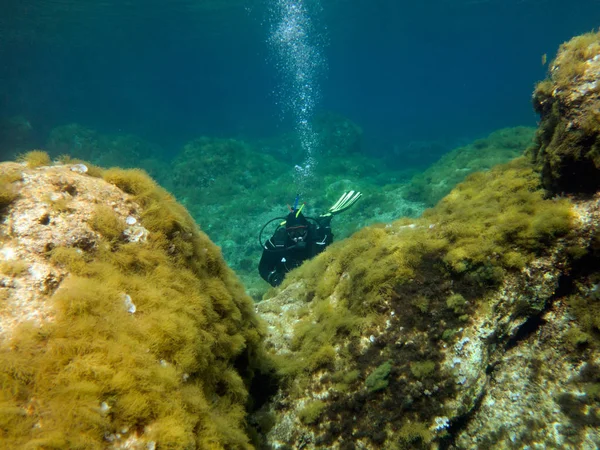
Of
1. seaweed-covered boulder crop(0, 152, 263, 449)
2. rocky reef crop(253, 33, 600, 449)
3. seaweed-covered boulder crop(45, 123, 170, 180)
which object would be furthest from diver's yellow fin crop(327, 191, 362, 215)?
seaweed-covered boulder crop(45, 123, 170, 180)

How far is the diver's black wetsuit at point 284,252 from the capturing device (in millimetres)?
7258

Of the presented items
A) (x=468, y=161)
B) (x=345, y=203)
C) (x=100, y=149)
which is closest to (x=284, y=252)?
(x=345, y=203)

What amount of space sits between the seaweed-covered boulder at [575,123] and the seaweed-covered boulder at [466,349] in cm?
29

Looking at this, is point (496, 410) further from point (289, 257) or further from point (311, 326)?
point (289, 257)

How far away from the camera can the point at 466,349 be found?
113 inches

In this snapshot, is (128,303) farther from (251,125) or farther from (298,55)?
(298,55)

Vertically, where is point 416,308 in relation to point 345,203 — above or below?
below

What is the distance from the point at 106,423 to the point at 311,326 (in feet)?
8.20

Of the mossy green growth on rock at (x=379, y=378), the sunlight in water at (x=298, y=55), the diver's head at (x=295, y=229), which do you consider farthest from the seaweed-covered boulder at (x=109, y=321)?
the sunlight in water at (x=298, y=55)

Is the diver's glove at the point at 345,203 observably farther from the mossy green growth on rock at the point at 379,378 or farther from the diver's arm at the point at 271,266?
the mossy green growth on rock at the point at 379,378

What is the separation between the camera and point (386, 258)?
349cm

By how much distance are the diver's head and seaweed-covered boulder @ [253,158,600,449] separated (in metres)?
3.75

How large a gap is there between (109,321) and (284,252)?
5.58 m

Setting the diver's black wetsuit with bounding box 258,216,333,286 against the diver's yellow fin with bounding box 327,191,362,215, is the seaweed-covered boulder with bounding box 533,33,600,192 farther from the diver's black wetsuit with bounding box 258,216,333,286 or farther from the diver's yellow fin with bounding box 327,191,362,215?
the diver's yellow fin with bounding box 327,191,362,215
